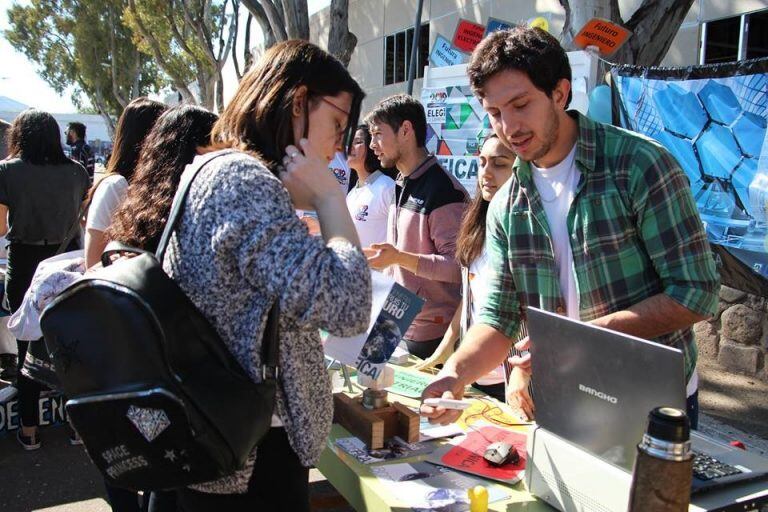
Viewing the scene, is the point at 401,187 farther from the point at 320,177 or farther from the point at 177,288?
the point at 177,288

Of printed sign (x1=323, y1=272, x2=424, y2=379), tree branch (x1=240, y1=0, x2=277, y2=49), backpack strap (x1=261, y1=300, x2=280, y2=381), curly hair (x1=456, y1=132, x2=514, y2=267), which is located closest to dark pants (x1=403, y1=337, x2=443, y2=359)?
curly hair (x1=456, y1=132, x2=514, y2=267)

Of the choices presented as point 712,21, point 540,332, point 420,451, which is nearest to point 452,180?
point 420,451

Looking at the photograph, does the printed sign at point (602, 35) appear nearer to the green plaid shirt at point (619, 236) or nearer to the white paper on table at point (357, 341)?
the green plaid shirt at point (619, 236)

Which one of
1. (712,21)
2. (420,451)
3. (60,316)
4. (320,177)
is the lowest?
(420,451)

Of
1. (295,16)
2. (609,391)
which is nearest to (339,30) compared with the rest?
(295,16)

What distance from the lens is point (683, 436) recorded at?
97 centimetres

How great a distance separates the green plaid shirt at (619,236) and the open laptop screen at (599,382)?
0.44m

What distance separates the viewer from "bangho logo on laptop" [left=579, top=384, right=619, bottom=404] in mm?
1225

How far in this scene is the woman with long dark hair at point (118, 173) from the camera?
2.43 m

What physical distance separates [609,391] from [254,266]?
2.31 feet

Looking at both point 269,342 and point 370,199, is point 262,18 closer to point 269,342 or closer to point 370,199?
point 370,199

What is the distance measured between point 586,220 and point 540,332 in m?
0.48

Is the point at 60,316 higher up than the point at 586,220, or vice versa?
the point at 586,220

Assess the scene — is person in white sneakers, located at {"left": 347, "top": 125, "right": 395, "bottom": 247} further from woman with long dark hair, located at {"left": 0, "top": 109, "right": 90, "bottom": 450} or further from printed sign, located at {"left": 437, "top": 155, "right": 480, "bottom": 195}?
woman with long dark hair, located at {"left": 0, "top": 109, "right": 90, "bottom": 450}
